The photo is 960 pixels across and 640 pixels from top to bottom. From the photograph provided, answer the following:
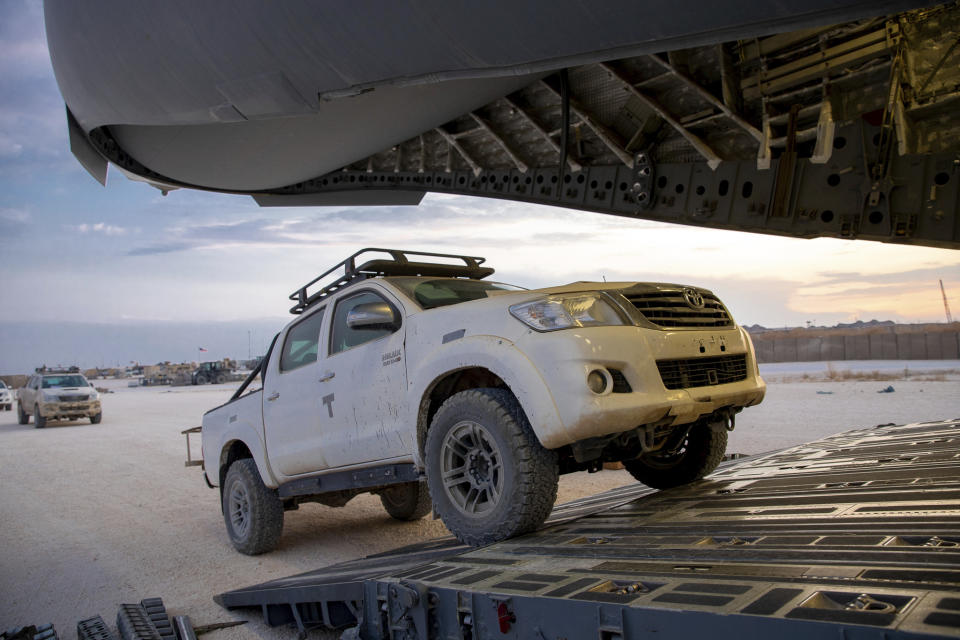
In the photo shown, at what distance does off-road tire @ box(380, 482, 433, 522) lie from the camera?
659 centimetres

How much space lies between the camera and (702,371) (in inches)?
142

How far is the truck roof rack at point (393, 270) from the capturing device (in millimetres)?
4965

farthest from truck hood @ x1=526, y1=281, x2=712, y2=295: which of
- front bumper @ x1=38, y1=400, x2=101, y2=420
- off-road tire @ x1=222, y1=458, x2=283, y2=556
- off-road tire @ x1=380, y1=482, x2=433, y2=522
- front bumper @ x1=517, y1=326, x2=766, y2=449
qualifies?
front bumper @ x1=38, y1=400, x2=101, y2=420

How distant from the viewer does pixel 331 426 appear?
14.8 ft

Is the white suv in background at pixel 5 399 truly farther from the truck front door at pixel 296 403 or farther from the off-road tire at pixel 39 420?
the truck front door at pixel 296 403

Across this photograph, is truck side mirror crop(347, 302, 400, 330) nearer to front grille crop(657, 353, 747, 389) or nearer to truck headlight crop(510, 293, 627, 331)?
truck headlight crop(510, 293, 627, 331)

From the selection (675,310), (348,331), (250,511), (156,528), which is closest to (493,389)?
(675,310)

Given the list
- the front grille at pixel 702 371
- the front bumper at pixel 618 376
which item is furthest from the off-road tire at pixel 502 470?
the front grille at pixel 702 371

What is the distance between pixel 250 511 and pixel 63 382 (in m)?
19.7

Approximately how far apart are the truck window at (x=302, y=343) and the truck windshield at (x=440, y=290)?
3.26 feet

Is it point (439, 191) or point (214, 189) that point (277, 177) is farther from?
point (439, 191)

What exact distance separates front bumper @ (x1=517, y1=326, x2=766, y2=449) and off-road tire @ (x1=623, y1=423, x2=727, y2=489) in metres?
0.92

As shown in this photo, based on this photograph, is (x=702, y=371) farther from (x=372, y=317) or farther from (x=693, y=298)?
(x=372, y=317)

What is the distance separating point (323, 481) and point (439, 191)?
11.5 m
